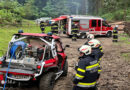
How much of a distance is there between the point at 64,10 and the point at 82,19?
138ft

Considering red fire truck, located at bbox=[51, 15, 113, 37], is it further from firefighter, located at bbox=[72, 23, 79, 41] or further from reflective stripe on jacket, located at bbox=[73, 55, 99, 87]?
reflective stripe on jacket, located at bbox=[73, 55, 99, 87]

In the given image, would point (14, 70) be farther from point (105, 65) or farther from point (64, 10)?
point (64, 10)

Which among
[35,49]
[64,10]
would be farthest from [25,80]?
[64,10]

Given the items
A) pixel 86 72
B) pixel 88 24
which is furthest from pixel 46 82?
pixel 88 24

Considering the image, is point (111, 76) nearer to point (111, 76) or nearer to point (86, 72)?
point (111, 76)

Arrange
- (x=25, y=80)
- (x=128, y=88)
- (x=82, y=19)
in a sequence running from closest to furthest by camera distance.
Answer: (x=25, y=80) → (x=128, y=88) → (x=82, y=19)

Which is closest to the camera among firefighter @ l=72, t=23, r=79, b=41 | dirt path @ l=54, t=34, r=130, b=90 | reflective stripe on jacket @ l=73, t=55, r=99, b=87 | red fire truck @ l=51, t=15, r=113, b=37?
reflective stripe on jacket @ l=73, t=55, r=99, b=87

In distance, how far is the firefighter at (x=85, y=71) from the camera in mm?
3812

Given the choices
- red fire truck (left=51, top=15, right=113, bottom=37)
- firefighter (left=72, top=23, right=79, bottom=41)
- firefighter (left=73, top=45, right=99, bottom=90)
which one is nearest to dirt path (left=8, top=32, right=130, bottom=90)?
firefighter (left=73, top=45, right=99, bottom=90)

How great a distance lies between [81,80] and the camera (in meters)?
3.94

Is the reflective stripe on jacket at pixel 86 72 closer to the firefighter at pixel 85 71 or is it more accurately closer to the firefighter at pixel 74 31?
the firefighter at pixel 85 71

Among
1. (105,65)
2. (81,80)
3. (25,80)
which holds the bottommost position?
(105,65)

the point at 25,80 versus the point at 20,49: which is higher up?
the point at 20,49

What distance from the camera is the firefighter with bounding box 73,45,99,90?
3.81 meters
